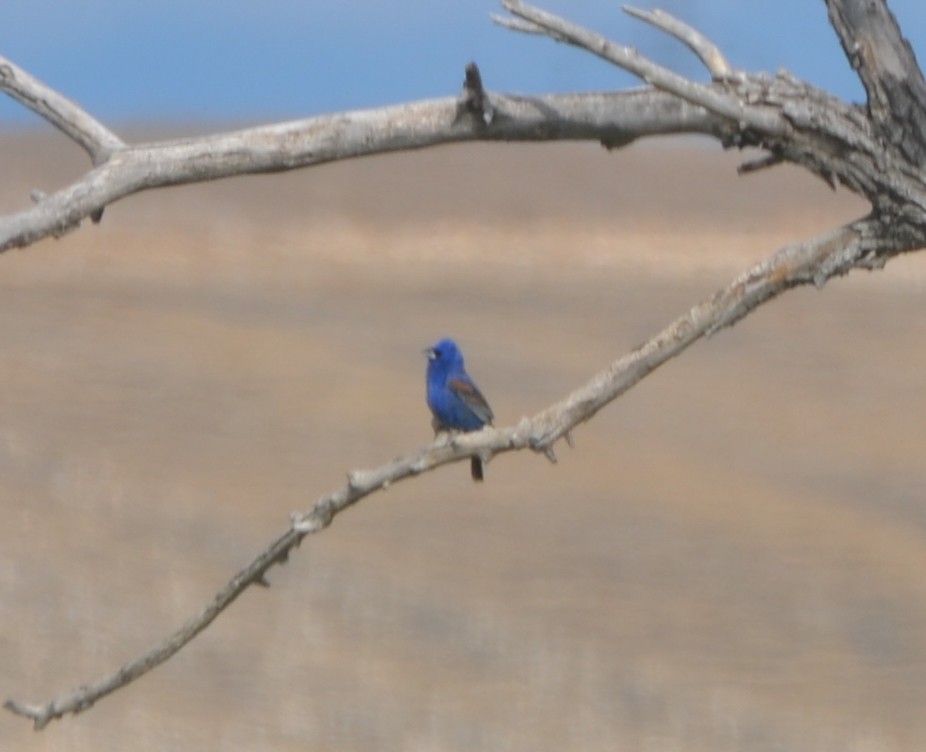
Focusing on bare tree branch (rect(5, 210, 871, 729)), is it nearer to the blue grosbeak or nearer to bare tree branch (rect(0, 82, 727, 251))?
bare tree branch (rect(0, 82, 727, 251))

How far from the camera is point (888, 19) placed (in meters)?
4.64

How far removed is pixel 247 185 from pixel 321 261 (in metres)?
5.10

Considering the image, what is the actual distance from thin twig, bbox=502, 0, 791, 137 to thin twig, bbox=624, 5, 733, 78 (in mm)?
125

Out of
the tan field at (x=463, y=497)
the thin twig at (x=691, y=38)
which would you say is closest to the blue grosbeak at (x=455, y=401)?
the thin twig at (x=691, y=38)

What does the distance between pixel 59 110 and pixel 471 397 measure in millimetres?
3839

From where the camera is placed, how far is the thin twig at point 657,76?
4.21 meters

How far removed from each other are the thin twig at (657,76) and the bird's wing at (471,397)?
11.8 feet

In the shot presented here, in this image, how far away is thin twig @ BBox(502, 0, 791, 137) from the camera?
4215 millimetres

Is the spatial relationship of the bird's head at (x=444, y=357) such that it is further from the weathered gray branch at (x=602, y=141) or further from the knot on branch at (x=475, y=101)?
the knot on branch at (x=475, y=101)

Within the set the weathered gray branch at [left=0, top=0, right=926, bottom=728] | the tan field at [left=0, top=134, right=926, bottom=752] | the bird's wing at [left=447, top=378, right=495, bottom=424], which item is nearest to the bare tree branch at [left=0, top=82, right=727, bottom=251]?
the weathered gray branch at [left=0, top=0, right=926, bottom=728]

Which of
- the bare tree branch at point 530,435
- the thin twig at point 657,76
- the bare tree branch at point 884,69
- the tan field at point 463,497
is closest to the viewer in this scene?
the thin twig at point 657,76

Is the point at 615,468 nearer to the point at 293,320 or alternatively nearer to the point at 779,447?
the point at 779,447

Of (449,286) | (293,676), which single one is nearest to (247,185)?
(449,286)

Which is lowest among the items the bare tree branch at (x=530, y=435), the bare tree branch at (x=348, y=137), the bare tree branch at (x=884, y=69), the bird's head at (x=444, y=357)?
the bare tree branch at (x=530, y=435)
